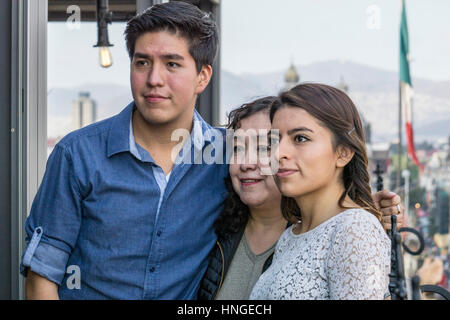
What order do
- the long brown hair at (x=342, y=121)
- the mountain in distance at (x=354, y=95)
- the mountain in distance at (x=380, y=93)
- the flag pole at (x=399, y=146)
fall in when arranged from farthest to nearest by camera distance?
the flag pole at (x=399, y=146) → the mountain in distance at (x=380, y=93) → the mountain in distance at (x=354, y=95) → the long brown hair at (x=342, y=121)

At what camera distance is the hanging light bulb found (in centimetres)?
281

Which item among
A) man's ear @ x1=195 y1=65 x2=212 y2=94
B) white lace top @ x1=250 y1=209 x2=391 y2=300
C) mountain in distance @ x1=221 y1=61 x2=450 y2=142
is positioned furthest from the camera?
mountain in distance @ x1=221 y1=61 x2=450 y2=142

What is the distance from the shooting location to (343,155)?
141 centimetres

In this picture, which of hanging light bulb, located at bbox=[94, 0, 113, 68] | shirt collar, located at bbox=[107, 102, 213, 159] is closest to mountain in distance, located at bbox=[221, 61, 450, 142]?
hanging light bulb, located at bbox=[94, 0, 113, 68]

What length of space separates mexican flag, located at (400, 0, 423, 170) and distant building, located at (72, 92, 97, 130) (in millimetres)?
1907

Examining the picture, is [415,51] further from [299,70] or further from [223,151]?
[223,151]

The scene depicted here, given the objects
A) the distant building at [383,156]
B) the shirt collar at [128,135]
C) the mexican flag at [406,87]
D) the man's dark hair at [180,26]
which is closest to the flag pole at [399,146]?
Answer: the mexican flag at [406,87]

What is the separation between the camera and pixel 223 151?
Result: 6.16 ft

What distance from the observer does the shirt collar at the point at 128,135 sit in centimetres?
171

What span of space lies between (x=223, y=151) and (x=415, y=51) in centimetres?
222

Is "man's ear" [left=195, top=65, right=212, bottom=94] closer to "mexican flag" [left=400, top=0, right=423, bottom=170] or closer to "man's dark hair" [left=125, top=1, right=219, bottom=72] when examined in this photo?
"man's dark hair" [left=125, top=1, right=219, bottom=72]

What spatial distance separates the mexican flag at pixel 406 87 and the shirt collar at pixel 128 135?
212 cm

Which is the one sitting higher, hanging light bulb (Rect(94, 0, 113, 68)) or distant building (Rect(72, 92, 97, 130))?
hanging light bulb (Rect(94, 0, 113, 68))

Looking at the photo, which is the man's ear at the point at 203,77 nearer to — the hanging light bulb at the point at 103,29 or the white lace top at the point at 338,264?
the white lace top at the point at 338,264
